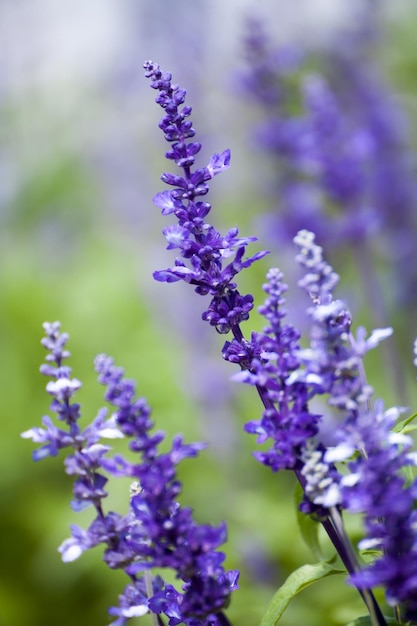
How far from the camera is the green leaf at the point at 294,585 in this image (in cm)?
66

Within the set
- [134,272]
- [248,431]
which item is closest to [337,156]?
[248,431]

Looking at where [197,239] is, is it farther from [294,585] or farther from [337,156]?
[337,156]

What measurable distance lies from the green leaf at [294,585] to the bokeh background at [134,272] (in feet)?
1.27

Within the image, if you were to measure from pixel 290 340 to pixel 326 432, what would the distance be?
42.6 inches

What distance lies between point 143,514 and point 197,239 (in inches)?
8.3

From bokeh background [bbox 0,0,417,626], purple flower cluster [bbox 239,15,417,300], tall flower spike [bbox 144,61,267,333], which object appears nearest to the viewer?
tall flower spike [bbox 144,61,267,333]

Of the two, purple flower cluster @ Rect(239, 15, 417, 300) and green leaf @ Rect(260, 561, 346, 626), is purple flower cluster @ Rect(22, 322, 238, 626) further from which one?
purple flower cluster @ Rect(239, 15, 417, 300)

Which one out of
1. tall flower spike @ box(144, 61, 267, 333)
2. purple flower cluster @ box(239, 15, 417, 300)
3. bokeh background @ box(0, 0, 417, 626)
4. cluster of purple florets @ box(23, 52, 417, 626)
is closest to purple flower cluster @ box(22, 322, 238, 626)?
cluster of purple florets @ box(23, 52, 417, 626)

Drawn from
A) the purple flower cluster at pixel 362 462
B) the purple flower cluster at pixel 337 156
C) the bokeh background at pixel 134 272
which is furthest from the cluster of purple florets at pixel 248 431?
the purple flower cluster at pixel 337 156

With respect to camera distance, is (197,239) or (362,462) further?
(197,239)

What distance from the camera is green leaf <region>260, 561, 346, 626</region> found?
0.66m

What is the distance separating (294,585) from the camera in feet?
2.22

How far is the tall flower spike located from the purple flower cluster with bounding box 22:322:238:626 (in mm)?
105

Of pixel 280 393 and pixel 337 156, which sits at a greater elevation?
pixel 337 156
